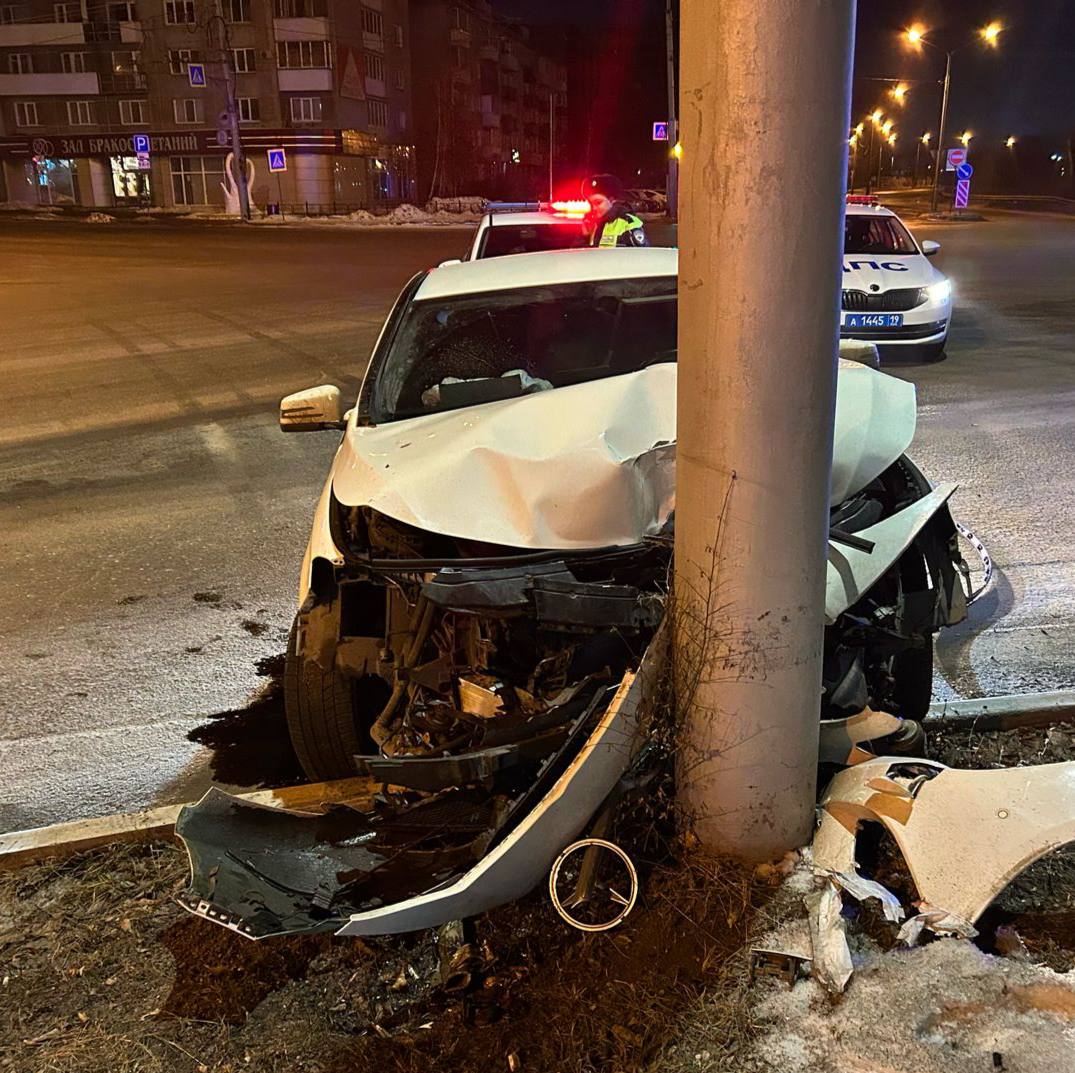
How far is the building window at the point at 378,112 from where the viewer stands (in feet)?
192

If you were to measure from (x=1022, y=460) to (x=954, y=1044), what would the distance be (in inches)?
247

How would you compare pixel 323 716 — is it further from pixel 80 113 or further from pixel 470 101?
pixel 470 101

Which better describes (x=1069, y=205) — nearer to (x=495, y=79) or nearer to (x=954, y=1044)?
(x=495, y=79)

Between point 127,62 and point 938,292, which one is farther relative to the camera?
point 127,62

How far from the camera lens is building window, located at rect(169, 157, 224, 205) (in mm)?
56375

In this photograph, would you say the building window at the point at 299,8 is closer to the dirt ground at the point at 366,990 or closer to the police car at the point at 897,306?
the police car at the point at 897,306

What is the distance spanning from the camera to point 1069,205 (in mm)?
58531

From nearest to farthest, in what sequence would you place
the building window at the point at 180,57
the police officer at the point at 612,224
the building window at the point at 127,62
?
the police officer at the point at 612,224 → the building window at the point at 180,57 → the building window at the point at 127,62

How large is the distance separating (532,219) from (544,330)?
7256mm

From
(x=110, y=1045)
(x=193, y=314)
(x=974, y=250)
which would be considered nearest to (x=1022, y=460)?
(x=110, y=1045)

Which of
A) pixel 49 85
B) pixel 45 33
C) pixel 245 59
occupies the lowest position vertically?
pixel 49 85

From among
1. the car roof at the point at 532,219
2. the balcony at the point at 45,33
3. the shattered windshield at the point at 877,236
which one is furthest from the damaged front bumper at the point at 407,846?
the balcony at the point at 45,33

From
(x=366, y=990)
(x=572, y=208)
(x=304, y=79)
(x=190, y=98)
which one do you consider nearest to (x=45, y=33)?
(x=190, y=98)

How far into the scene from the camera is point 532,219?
11.6 metres
